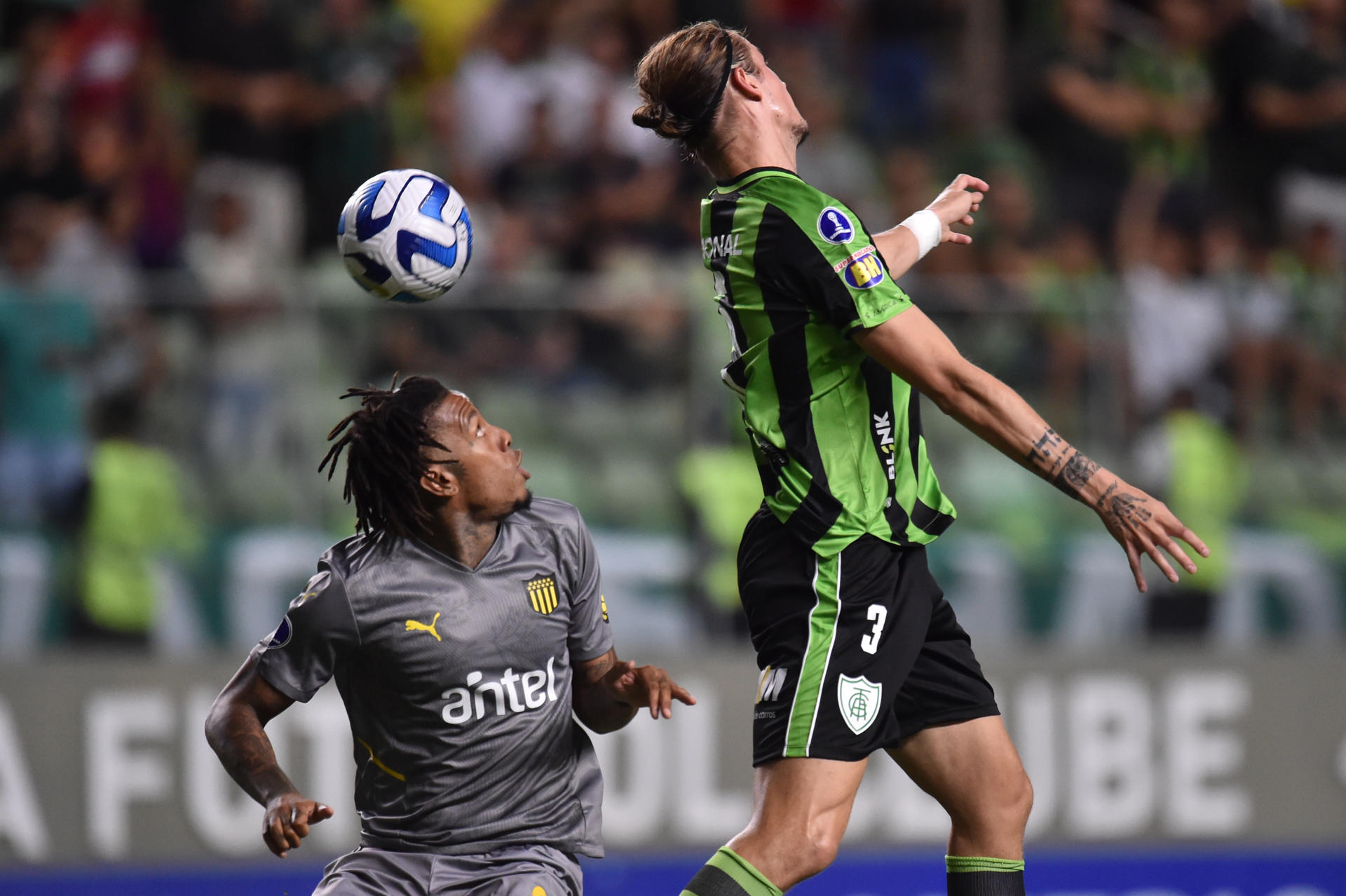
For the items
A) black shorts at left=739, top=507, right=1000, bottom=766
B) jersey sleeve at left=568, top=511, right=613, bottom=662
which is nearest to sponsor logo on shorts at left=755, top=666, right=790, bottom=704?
black shorts at left=739, top=507, right=1000, bottom=766

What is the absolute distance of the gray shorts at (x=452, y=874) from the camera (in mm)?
3631

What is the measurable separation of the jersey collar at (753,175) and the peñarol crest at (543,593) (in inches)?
39.4

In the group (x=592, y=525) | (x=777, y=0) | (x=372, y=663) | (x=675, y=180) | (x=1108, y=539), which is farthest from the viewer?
(x=777, y=0)

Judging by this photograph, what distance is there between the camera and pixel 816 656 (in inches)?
149

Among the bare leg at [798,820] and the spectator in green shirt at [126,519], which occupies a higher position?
the spectator in green shirt at [126,519]

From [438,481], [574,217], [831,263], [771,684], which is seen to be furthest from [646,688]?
[574,217]

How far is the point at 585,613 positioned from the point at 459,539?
0.34 m

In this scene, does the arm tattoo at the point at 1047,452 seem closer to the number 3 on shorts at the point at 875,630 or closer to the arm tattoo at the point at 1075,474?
the arm tattoo at the point at 1075,474

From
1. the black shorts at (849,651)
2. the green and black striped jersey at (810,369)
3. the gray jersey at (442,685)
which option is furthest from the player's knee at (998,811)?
the gray jersey at (442,685)

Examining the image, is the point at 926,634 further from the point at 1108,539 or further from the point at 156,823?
the point at 156,823

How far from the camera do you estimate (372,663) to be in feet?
12.2

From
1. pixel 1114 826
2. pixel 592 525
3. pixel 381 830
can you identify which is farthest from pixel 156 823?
pixel 1114 826

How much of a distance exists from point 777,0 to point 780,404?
6949 millimetres

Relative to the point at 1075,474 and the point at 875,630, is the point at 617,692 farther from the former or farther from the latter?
the point at 1075,474
